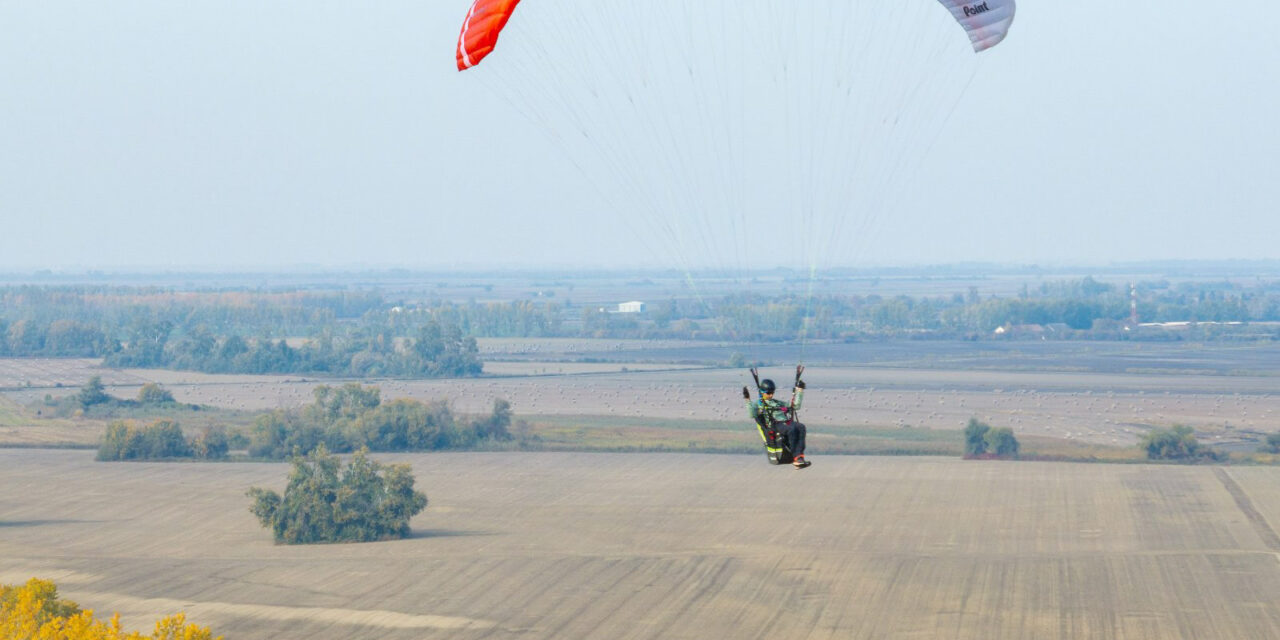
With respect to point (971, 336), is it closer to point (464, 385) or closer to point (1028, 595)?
point (464, 385)

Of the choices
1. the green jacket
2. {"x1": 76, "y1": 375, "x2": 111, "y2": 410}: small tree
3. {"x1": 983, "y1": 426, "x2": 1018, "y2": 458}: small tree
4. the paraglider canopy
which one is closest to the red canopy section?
the paraglider canopy

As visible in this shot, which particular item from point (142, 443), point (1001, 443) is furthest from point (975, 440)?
point (142, 443)

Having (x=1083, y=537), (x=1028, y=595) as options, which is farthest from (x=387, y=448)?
(x=1028, y=595)

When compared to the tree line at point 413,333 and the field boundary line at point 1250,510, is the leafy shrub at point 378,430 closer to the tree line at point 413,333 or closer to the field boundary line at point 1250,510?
the tree line at point 413,333

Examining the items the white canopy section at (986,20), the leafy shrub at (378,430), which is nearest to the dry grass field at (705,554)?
the leafy shrub at (378,430)

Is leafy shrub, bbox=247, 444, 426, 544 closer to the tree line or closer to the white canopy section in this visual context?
the white canopy section

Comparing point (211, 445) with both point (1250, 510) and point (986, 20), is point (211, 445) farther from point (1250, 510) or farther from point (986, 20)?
point (986, 20)
